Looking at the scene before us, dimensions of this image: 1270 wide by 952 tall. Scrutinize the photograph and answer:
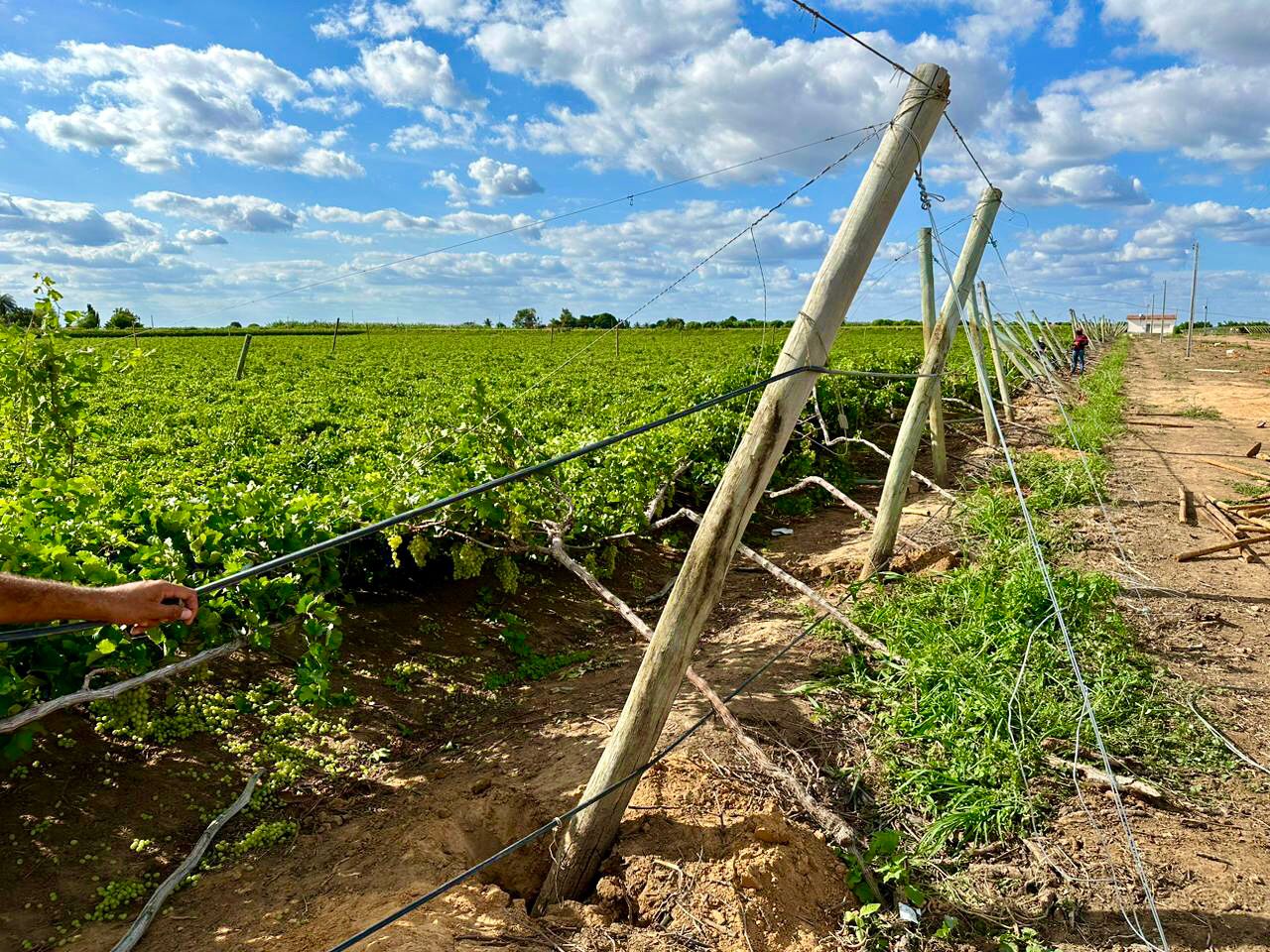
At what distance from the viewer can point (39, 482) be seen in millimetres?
4383

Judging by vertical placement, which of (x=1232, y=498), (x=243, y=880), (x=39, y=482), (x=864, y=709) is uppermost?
(x=39, y=482)

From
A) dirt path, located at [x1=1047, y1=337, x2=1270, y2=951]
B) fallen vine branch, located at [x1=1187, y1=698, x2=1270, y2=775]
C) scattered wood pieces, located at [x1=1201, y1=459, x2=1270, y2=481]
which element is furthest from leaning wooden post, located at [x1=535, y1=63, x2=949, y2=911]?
scattered wood pieces, located at [x1=1201, y1=459, x2=1270, y2=481]

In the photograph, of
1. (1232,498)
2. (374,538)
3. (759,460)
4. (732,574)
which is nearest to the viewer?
(759,460)

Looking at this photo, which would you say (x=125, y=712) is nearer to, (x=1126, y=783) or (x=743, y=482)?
(x=743, y=482)

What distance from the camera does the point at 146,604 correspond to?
277cm

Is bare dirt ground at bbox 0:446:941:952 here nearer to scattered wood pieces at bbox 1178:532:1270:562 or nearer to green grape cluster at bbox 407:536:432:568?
green grape cluster at bbox 407:536:432:568

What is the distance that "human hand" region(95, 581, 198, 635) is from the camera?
2709 mm

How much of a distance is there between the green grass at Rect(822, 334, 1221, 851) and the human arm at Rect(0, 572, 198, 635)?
331 centimetres

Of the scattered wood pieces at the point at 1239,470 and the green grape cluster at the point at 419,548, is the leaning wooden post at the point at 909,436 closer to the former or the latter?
the green grape cluster at the point at 419,548

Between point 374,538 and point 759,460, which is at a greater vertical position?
point 759,460

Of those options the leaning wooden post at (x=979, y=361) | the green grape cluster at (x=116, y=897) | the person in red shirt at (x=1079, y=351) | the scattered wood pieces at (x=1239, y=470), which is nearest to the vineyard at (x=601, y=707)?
the green grape cluster at (x=116, y=897)

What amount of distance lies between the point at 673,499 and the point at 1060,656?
5.37 meters

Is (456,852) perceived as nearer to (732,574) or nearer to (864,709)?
(864,709)

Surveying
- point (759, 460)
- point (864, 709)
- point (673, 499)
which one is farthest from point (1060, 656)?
point (673, 499)
